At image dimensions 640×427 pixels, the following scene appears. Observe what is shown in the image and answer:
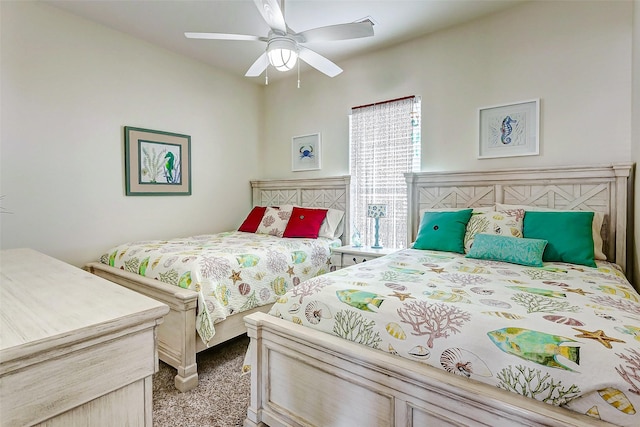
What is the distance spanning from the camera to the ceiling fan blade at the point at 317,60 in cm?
237

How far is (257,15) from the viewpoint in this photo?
9.41ft

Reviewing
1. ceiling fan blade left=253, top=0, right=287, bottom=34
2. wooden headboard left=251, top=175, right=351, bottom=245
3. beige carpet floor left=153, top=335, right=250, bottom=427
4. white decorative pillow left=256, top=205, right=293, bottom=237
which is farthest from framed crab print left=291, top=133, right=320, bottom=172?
beige carpet floor left=153, top=335, right=250, bottom=427

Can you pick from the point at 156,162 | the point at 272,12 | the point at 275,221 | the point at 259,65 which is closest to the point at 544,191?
the point at 272,12

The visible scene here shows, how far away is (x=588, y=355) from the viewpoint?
90 centimetres

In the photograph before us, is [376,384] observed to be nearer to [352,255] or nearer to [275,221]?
[352,255]

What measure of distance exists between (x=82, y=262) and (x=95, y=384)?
2868 millimetres

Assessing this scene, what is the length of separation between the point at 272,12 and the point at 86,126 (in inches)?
86.1

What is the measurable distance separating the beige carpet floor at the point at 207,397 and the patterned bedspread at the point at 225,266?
0.34m

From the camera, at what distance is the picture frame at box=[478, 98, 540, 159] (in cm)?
269

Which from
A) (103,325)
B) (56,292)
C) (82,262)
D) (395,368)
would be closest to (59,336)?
(103,325)

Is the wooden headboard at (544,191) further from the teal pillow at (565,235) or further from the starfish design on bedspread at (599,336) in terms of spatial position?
Result: the starfish design on bedspread at (599,336)

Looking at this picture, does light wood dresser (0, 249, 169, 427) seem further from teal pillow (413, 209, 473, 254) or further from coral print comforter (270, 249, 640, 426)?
teal pillow (413, 209, 473, 254)

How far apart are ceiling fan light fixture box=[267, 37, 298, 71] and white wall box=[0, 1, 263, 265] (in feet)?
6.27

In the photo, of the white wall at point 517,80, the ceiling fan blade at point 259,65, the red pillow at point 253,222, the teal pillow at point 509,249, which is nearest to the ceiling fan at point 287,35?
the ceiling fan blade at point 259,65
